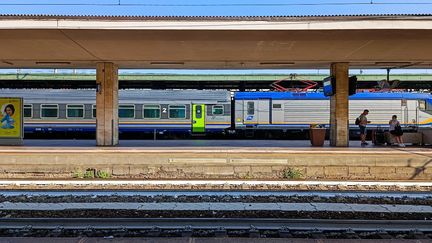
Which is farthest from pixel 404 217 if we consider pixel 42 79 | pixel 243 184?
pixel 42 79

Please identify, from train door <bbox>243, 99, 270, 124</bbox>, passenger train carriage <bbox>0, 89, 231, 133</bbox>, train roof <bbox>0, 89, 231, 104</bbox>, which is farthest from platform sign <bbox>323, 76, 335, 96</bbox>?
train roof <bbox>0, 89, 231, 104</bbox>

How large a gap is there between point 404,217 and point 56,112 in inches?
941

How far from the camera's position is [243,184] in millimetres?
12250

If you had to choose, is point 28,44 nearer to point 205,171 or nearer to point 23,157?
point 23,157

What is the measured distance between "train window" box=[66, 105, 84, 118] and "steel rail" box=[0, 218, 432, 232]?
21066 mm

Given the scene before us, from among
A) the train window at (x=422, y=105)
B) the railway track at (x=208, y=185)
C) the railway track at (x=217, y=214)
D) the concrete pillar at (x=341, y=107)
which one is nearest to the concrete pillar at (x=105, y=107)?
the railway track at (x=208, y=185)

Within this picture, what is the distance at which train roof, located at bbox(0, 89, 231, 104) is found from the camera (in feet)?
89.9

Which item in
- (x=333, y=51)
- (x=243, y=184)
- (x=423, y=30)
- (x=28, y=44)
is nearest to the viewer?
(x=243, y=184)

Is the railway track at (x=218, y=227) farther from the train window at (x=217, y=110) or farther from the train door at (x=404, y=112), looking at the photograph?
the train door at (x=404, y=112)

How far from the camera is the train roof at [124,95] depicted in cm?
2741

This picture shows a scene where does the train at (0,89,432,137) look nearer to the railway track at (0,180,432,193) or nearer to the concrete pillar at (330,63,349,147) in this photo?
the concrete pillar at (330,63,349,147)

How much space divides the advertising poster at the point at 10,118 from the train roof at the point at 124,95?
8.26 metres

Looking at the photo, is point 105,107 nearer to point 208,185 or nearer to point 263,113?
point 208,185

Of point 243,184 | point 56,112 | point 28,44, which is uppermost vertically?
point 28,44
